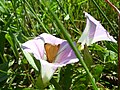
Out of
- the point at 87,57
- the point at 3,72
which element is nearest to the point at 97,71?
the point at 87,57

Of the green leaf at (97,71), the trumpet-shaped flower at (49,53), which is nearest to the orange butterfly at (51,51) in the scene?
the trumpet-shaped flower at (49,53)

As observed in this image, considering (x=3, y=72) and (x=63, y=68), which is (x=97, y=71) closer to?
(x=63, y=68)

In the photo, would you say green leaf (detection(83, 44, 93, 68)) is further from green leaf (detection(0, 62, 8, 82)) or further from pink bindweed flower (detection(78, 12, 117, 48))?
green leaf (detection(0, 62, 8, 82))

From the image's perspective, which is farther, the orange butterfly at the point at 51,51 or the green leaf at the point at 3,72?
the green leaf at the point at 3,72

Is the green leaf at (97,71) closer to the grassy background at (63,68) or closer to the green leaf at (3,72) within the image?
the grassy background at (63,68)

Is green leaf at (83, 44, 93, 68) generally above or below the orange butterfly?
below

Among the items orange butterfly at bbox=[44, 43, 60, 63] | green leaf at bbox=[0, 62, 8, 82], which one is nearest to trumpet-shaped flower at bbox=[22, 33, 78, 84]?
orange butterfly at bbox=[44, 43, 60, 63]

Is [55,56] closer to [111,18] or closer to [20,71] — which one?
[20,71]

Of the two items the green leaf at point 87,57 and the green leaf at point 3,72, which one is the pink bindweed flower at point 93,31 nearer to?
the green leaf at point 87,57

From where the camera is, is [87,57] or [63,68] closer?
[87,57]

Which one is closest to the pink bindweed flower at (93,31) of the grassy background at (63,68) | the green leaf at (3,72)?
the grassy background at (63,68)

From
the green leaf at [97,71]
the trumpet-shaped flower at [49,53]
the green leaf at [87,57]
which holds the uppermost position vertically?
the trumpet-shaped flower at [49,53]

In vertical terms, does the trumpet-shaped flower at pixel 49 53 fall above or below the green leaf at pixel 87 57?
above

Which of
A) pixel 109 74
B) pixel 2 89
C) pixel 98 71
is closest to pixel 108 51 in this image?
pixel 109 74
